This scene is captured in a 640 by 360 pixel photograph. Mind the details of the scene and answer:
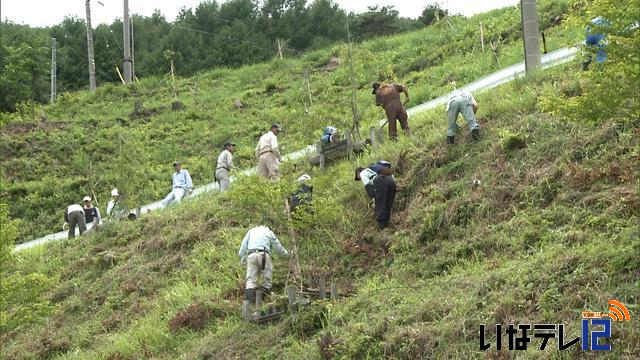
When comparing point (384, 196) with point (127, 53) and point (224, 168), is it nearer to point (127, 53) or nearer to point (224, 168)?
point (224, 168)

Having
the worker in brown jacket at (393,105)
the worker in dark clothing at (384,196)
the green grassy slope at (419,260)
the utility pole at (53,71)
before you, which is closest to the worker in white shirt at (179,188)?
the green grassy slope at (419,260)

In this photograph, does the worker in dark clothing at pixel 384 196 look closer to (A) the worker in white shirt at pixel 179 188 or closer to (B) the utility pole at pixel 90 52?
(A) the worker in white shirt at pixel 179 188

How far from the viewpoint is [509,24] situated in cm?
3131

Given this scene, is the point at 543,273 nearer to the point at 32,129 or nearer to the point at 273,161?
the point at 273,161

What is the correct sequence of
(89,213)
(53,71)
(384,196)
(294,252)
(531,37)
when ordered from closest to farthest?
(294,252) < (384,196) < (531,37) < (89,213) < (53,71)

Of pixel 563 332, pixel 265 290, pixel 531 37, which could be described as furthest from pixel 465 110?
pixel 563 332

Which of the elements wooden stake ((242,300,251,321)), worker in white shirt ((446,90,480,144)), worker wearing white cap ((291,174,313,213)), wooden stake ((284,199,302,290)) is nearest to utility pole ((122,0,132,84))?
worker in white shirt ((446,90,480,144))

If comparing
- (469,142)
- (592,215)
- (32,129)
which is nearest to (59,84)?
(32,129)

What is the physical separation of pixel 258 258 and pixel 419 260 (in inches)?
97.5

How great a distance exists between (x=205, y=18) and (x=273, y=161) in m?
38.9

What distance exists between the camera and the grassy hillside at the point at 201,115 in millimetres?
26172

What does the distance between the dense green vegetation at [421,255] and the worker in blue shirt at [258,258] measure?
34 centimetres

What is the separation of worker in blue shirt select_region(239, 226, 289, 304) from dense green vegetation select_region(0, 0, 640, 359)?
343 mm

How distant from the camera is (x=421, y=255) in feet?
44.9
